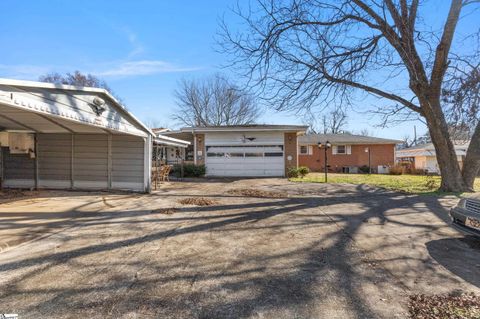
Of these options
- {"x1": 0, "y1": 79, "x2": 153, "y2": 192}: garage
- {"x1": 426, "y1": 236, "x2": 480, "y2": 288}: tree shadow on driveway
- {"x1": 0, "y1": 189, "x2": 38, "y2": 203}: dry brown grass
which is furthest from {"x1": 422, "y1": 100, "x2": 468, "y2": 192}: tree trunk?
{"x1": 0, "y1": 189, "x2": 38, "y2": 203}: dry brown grass

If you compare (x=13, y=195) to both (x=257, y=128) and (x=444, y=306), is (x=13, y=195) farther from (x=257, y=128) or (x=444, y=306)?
(x=257, y=128)

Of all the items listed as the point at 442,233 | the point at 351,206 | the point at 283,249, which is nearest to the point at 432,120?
the point at 351,206

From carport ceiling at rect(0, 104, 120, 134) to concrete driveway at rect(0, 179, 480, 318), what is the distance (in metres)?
2.46

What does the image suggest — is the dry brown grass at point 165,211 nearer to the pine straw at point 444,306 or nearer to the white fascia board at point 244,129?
the pine straw at point 444,306

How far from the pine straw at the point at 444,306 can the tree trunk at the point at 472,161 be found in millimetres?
10904

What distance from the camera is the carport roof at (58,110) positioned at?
17.5 ft

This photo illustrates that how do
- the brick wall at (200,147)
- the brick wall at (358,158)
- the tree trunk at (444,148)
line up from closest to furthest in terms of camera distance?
the tree trunk at (444,148) < the brick wall at (200,147) < the brick wall at (358,158)

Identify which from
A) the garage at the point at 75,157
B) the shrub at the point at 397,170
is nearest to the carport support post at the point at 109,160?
the garage at the point at 75,157

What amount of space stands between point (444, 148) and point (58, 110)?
42.9ft

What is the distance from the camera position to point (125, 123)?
9617 millimetres

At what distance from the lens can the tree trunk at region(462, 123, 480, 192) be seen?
11.4 meters

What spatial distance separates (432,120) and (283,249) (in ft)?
32.3

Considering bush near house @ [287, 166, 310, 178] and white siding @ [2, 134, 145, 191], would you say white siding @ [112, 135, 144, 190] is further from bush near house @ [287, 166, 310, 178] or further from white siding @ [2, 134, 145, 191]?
bush near house @ [287, 166, 310, 178]

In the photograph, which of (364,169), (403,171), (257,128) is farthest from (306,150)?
(257,128)
